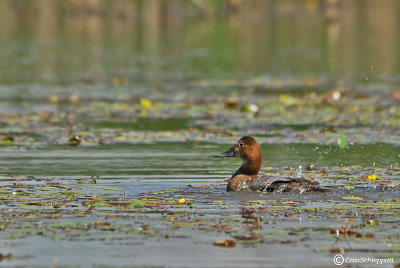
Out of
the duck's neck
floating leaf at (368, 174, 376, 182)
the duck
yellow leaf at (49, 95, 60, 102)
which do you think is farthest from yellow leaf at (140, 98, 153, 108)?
floating leaf at (368, 174, 376, 182)

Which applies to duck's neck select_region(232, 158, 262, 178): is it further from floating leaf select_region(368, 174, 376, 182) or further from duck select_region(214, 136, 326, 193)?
floating leaf select_region(368, 174, 376, 182)

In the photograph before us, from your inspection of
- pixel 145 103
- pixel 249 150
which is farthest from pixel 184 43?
pixel 249 150

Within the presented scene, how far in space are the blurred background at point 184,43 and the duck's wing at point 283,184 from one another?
12.0 m

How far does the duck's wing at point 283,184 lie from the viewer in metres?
10.3

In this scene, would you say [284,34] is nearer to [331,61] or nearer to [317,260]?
[331,61]

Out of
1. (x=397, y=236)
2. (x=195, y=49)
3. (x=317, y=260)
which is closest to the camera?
(x=317, y=260)

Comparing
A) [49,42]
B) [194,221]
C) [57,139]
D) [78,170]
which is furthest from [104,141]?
[49,42]

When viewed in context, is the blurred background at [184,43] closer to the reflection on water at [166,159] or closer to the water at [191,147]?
the water at [191,147]

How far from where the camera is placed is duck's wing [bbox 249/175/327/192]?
33.8 feet

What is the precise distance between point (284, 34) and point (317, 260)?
114ft

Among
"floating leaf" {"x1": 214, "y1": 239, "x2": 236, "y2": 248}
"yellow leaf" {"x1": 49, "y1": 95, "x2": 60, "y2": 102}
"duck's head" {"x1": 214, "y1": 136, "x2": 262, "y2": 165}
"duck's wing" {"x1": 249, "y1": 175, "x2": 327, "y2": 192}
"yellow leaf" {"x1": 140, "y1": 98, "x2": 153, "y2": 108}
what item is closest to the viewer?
"floating leaf" {"x1": 214, "y1": 239, "x2": 236, "y2": 248}

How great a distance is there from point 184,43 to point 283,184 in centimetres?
2779

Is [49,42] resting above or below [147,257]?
above

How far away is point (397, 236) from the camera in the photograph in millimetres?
8008
